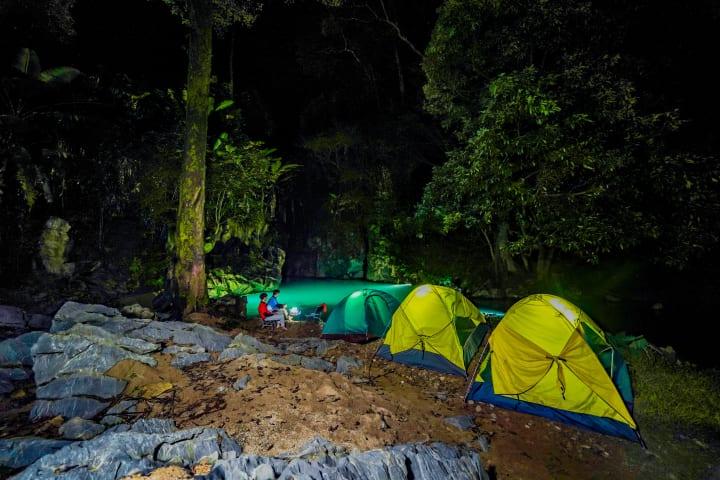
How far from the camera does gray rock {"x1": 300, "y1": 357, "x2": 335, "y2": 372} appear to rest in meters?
6.42

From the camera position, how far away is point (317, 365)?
651cm

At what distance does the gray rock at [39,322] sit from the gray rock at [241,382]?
5117 millimetres

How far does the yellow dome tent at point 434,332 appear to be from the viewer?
698cm

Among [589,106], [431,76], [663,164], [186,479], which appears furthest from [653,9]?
[186,479]

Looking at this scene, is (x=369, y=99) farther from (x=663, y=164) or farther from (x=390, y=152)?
(x=663, y=164)

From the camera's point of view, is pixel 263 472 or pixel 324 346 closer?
pixel 263 472

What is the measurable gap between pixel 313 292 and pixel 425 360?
13533 millimetres

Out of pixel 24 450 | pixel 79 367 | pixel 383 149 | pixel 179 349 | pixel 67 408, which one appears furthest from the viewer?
pixel 383 149

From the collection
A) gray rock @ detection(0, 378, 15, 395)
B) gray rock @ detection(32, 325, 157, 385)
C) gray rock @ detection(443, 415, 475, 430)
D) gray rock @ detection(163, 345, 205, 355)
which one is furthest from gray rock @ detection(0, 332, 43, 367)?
gray rock @ detection(443, 415, 475, 430)

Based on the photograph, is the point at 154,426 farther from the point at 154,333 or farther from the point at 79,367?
the point at 154,333

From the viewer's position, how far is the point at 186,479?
2.76 metres

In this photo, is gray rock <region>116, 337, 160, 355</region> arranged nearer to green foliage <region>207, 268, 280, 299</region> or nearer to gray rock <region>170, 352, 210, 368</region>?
gray rock <region>170, 352, 210, 368</region>

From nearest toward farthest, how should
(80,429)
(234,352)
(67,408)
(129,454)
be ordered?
(129,454) < (80,429) < (67,408) < (234,352)

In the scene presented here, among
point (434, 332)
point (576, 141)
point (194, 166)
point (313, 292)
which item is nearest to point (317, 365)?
point (434, 332)
